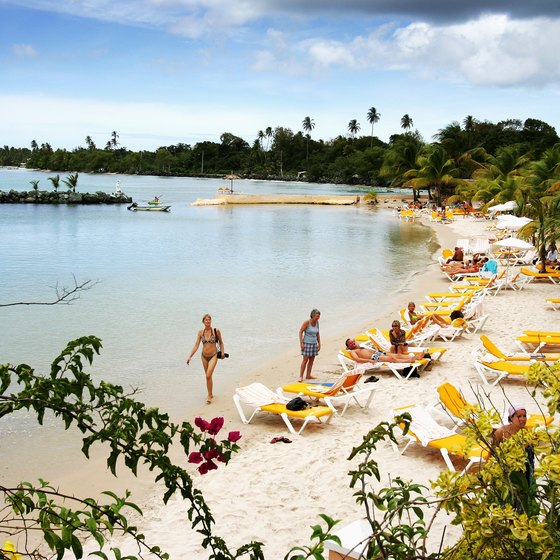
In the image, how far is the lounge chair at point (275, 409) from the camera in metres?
8.13

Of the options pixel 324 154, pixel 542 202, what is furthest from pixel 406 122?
pixel 542 202

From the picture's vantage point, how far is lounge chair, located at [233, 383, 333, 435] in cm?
813

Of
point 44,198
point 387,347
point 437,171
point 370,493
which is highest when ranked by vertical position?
point 437,171

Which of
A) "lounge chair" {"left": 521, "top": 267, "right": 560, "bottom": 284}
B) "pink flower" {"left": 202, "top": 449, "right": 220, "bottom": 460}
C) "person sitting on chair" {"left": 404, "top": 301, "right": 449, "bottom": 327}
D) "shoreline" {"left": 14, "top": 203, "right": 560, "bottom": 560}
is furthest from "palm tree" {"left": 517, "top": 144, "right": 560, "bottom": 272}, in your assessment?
"pink flower" {"left": 202, "top": 449, "right": 220, "bottom": 460}

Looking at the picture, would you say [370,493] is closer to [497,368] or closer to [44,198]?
[497,368]

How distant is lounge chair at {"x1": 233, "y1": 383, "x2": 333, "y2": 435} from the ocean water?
1.56 m

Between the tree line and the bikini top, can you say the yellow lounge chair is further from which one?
the tree line

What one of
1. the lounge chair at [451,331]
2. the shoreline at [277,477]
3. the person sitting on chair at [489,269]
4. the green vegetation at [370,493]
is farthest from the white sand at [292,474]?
the person sitting on chair at [489,269]

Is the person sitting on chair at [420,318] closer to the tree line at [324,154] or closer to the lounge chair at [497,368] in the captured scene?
the lounge chair at [497,368]

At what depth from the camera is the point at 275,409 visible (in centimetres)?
839

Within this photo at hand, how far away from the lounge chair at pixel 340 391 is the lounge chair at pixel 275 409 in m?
0.20

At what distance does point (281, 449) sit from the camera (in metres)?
7.66

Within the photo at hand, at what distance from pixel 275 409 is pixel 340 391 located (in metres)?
0.92

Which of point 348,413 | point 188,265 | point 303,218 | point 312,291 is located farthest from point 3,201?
point 348,413
